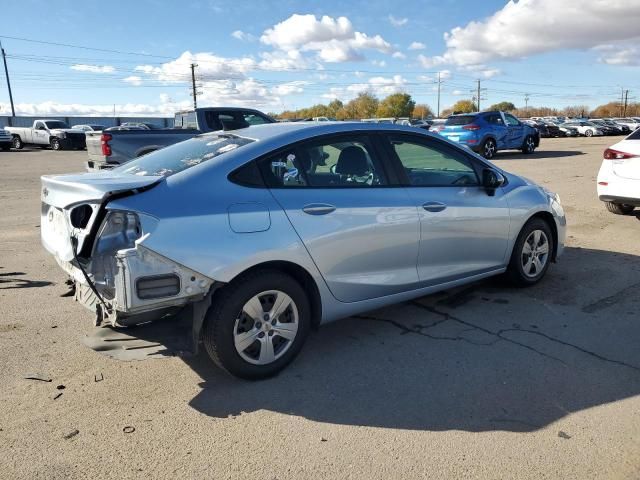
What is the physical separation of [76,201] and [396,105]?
123 meters

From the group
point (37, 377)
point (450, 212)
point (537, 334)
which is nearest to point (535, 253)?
point (537, 334)

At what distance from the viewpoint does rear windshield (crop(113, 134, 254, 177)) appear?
3.62 metres

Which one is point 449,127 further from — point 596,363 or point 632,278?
point 596,363

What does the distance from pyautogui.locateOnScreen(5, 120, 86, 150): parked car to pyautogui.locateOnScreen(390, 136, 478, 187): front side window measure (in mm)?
31314

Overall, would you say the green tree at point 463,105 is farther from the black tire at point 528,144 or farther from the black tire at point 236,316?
the black tire at point 236,316

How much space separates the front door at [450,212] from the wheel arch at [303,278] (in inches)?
38.9

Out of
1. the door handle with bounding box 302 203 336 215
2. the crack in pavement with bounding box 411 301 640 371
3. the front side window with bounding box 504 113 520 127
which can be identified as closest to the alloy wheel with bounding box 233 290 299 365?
the door handle with bounding box 302 203 336 215

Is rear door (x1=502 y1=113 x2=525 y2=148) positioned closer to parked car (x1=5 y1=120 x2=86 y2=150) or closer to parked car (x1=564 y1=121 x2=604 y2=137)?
parked car (x1=5 y1=120 x2=86 y2=150)

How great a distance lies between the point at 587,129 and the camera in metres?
46.1

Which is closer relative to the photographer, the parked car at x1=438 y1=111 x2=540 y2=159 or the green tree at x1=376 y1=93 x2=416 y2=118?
the parked car at x1=438 y1=111 x2=540 y2=159

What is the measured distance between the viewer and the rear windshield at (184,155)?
362 centimetres

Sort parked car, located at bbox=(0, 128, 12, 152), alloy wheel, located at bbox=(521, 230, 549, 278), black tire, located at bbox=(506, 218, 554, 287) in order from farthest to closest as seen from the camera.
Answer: parked car, located at bbox=(0, 128, 12, 152), alloy wheel, located at bbox=(521, 230, 549, 278), black tire, located at bbox=(506, 218, 554, 287)

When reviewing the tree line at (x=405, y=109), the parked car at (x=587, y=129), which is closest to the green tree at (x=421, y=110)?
the tree line at (x=405, y=109)

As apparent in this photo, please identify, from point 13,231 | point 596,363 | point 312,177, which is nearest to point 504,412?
point 596,363
